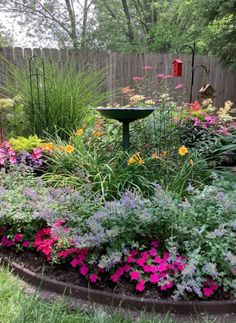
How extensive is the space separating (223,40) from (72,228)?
523 cm

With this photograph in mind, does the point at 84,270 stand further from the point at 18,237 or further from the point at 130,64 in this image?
the point at 130,64

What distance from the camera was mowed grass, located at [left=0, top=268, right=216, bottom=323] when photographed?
1686 mm

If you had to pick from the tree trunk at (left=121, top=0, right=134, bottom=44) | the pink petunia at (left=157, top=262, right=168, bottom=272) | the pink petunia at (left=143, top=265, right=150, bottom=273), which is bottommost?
the pink petunia at (left=143, top=265, right=150, bottom=273)

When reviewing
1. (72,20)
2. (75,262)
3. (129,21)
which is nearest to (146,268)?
(75,262)

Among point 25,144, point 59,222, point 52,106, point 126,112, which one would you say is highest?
point 126,112

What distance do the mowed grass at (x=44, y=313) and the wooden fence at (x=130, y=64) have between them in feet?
15.1

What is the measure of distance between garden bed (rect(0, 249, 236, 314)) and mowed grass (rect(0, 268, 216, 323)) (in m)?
0.07

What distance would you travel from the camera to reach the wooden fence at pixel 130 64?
6.12 metres

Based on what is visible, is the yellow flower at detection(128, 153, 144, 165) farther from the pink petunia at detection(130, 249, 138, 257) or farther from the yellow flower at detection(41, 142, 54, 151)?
the pink petunia at detection(130, 249, 138, 257)

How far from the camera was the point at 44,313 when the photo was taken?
68.4 inches

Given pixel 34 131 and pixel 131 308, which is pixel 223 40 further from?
pixel 131 308

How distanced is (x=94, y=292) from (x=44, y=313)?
1.01 ft

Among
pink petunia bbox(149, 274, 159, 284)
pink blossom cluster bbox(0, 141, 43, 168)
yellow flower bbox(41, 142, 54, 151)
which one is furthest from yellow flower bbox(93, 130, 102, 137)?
pink petunia bbox(149, 274, 159, 284)

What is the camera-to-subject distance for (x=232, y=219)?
7.03 feet
